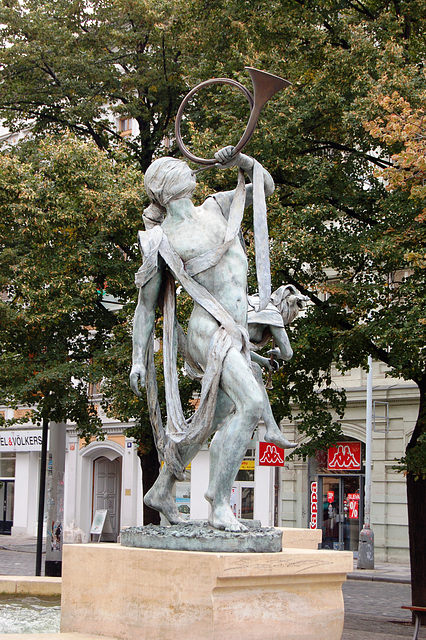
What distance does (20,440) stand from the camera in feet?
127

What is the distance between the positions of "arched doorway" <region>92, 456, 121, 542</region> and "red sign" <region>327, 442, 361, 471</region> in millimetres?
10928

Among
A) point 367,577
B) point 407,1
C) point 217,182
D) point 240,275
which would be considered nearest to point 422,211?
point 217,182

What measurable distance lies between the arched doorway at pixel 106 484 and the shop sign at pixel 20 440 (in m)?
2.90

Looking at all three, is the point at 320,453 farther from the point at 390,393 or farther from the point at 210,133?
the point at 210,133

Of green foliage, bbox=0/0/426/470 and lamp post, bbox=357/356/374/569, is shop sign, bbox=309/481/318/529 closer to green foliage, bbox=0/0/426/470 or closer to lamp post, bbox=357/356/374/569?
lamp post, bbox=357/356/374/569

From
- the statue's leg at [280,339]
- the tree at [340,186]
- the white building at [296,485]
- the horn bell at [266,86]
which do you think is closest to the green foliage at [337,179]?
the tree at [340,186]

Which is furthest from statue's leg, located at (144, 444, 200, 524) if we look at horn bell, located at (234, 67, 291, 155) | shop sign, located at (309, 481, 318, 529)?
shop sign, located at (309, 481, 318, 529)

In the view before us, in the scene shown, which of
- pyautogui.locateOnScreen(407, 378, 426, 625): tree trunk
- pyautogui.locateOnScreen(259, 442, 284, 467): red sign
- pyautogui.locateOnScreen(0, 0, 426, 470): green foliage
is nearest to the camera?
pyautogui.locateOnScreen(0, 0, 426, 470): green foliage

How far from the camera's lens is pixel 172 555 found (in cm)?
485

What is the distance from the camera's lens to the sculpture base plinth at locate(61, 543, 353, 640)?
466cm

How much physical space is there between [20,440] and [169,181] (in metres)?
33.9

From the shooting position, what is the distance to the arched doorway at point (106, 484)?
35.9 m

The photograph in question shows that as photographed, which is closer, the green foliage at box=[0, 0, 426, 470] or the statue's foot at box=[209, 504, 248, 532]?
the statue's foot at box=[209, 504, 248, 532]

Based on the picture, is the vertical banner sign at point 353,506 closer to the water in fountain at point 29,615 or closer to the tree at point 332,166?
the tree at point 332,166
